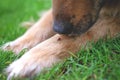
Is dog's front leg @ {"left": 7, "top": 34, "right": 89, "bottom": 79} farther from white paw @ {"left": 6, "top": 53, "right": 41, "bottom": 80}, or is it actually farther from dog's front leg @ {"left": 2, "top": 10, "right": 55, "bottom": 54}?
dog's front leg @ {"left": 2, "top": 10, "right": 55, "bottom": 54}

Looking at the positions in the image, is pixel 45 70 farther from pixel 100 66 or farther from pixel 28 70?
pixel 100 66

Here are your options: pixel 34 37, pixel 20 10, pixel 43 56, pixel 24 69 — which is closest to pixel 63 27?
pixel 43 56

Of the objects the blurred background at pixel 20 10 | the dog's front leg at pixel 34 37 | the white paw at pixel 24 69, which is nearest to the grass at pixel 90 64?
the white paw at pixel 24 69

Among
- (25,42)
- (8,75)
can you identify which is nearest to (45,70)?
(8,75)

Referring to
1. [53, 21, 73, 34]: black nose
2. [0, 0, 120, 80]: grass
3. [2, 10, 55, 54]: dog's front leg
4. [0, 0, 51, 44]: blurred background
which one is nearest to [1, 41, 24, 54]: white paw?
[2, 10, 55, 54]: dog's front leg

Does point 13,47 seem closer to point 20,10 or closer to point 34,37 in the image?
point 34,37

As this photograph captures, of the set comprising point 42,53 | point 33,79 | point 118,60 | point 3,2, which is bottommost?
point 118,60
